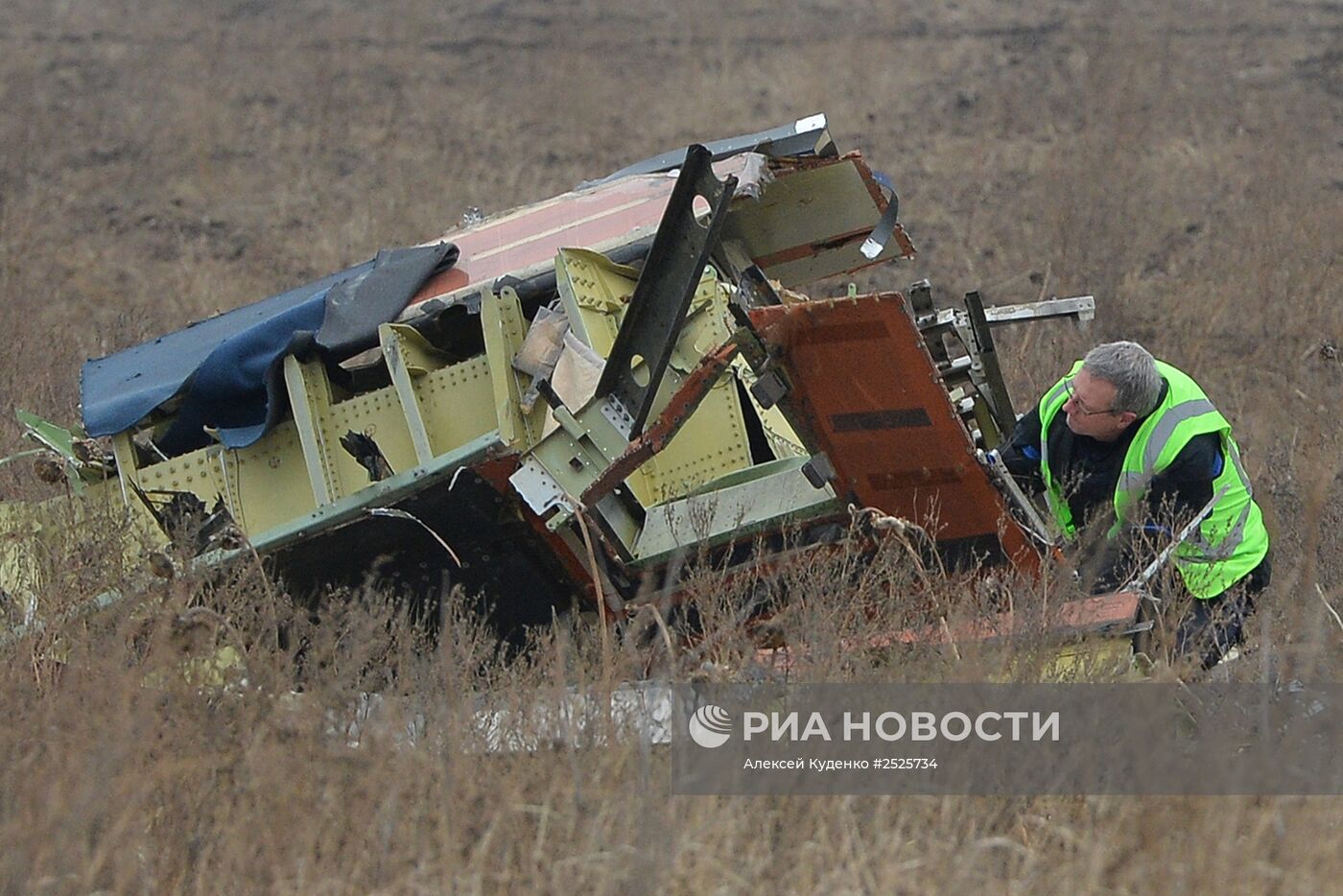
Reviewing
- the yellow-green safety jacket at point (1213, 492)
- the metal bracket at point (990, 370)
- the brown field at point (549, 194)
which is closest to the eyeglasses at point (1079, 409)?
the yellow-green safety jacket at point (1213, 492)

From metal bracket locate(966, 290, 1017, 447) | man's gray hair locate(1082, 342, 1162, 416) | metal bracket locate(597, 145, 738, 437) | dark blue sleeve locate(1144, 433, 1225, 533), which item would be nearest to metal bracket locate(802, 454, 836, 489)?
metal bracket locate(597, 145, 738, 437)

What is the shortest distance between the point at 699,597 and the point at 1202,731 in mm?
1474

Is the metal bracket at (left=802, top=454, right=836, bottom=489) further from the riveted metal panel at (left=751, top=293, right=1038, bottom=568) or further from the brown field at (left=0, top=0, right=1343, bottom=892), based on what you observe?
the brown field at (left=0, top=0, right=1343, bottom=892)

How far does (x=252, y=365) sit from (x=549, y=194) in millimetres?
10273

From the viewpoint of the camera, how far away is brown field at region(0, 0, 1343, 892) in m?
3.18

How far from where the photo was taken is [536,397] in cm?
522

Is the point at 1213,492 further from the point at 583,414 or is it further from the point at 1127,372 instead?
the point at 583,414

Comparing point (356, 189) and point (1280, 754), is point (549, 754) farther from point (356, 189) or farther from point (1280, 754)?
point (356, 189)

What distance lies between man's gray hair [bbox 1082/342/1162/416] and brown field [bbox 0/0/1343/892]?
0.56 meters

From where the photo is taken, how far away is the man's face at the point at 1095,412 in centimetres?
456

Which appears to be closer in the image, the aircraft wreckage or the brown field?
the brown field

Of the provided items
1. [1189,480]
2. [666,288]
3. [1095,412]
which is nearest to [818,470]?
[666,288]

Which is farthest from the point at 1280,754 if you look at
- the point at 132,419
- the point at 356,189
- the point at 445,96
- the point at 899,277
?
the point at 445,96

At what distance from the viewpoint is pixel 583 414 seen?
194 inches
